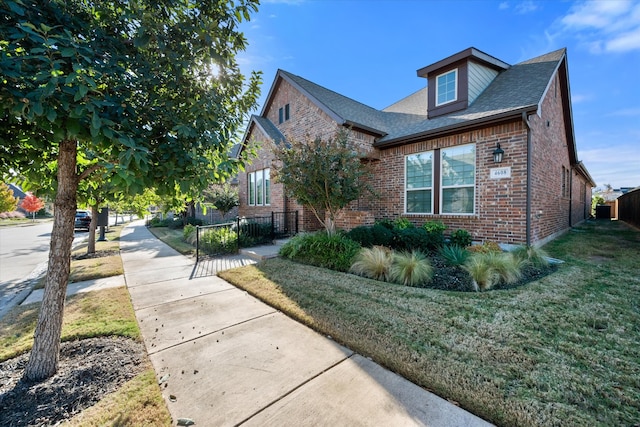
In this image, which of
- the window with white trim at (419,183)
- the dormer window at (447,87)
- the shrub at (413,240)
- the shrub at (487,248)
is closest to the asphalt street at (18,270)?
the shrub at (413,240)

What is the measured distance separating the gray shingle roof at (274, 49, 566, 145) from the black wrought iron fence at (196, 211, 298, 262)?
4.64 m

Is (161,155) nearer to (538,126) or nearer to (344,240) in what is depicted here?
(344,240)

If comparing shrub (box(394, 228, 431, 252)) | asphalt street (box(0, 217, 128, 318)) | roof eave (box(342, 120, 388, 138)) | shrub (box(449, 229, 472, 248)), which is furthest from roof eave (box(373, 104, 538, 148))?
asphalt street (box(0, 217, 128, 318))

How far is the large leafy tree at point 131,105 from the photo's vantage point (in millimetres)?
1987

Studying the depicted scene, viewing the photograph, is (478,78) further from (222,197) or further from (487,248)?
(222,197)

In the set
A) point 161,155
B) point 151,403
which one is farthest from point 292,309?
point 161,155

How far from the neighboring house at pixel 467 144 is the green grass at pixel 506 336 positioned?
2470 millimetres

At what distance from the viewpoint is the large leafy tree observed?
6.52 ft

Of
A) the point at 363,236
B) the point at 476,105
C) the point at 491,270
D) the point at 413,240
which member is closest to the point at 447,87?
the point at 476,105

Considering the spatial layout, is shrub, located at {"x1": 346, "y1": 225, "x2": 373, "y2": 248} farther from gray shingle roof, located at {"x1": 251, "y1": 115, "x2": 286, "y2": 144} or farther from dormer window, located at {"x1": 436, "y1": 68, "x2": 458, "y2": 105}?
gray shingle roof, located at {"x1": 251, "y1": 115, "x2": 286, "y2": 144}

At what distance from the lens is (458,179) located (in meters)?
7.90

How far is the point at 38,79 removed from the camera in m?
1.59

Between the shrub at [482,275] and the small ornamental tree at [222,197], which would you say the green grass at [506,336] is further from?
the small ornamental tree at [222,197]

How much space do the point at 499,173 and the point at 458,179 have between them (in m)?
1.06
